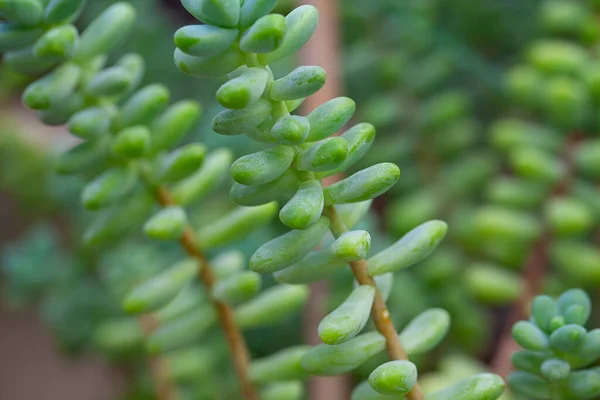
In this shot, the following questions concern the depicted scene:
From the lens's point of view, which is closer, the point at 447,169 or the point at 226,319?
the point at 226,319

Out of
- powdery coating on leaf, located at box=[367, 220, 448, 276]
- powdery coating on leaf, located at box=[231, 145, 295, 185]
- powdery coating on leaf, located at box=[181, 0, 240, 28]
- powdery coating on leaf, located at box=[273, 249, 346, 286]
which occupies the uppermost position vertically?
powdery coating on leaf, located at box=[181, 0, 240, 28]

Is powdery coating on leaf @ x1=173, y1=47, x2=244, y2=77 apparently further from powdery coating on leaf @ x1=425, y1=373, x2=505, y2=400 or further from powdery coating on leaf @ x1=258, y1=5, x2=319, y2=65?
powdery coating on leaf @ x1=425, y1=373, x2=505, y2=400

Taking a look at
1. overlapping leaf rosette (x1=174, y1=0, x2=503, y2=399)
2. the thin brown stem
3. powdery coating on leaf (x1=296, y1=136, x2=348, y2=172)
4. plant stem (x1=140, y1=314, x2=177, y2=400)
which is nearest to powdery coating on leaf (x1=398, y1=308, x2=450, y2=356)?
overlapping leaf rosette (x1=174, y1=0, x2=503, y2=399)

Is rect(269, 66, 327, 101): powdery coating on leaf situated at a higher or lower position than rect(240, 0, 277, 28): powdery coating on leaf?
lower

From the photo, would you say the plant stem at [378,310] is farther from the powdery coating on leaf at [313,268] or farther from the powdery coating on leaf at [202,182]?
the powdery coating on leaf at [202,182]

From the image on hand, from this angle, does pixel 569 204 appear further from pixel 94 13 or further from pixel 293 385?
pixel 94 13

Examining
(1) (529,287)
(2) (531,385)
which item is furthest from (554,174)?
(2) (531,385)

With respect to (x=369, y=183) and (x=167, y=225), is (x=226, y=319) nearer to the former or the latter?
(x=167, y=225)
